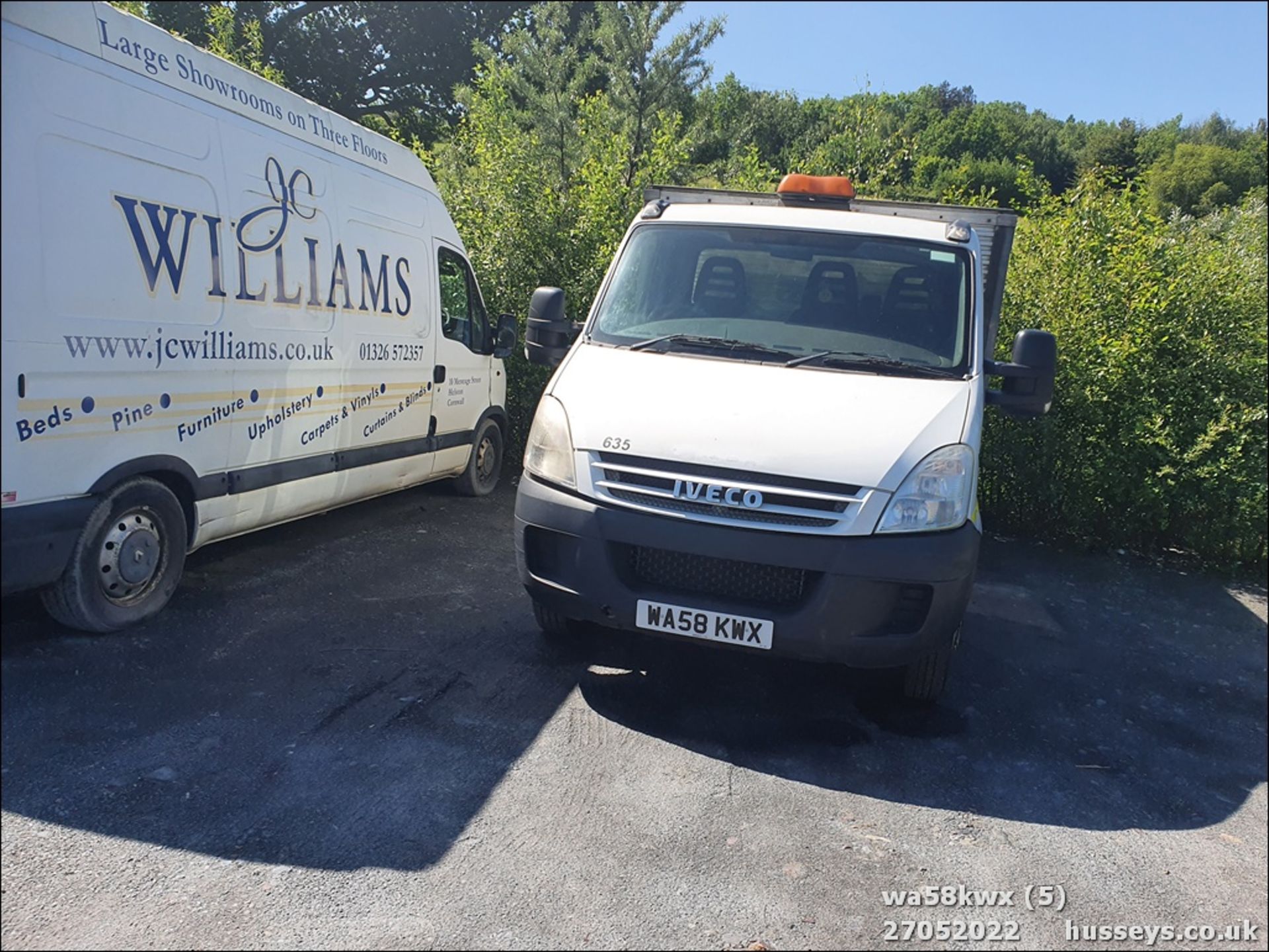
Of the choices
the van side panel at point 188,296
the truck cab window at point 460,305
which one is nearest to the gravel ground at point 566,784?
the van side panel at point 188,296

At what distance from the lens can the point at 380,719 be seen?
12.8 ft

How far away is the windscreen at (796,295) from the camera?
484 centimetres

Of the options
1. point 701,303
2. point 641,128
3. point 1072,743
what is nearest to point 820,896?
point 1072,743

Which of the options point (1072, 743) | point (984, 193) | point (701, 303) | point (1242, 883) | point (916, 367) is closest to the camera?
point (1242, 883)

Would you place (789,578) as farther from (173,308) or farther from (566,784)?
(173,308)

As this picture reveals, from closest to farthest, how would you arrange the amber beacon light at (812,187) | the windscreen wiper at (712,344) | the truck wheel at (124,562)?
the truck wheel at (124,562) → the windscreen wiper at (712,344) → the amber beacon light at (812,187)

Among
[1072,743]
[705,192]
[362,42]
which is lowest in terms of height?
[1072,743]

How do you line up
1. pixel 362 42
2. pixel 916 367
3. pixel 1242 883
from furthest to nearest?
pixel 362 42 → pixel 916 367 → pixel 1242 883

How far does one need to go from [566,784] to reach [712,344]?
2296 mm

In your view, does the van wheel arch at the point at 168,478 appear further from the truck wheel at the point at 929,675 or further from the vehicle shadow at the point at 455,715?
the truck wheel at the point at 929,675

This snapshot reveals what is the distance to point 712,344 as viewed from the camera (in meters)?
4.82

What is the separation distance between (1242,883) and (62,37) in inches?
208

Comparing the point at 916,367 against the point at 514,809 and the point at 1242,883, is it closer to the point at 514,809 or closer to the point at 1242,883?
the point at 1242,883

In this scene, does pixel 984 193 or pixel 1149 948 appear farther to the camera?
pixel 984 193
